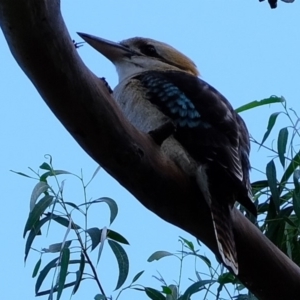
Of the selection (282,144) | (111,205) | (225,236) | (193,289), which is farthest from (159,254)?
(225,236)

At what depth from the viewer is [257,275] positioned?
2178 millimetres

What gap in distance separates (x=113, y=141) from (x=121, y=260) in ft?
1.89

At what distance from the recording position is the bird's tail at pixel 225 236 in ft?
6.74

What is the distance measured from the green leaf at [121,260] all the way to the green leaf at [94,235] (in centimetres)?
6

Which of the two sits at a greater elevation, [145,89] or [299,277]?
[145,89]

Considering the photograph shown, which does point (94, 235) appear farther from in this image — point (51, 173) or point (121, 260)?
point (51, 173)

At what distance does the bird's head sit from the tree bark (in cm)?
90

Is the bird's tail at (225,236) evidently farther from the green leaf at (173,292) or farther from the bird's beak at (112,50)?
the bird's beak at (112,50)

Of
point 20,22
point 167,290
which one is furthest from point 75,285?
point 20,22

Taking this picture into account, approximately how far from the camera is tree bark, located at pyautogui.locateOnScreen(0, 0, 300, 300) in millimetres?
1694

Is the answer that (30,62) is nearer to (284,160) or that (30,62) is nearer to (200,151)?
(200,151)

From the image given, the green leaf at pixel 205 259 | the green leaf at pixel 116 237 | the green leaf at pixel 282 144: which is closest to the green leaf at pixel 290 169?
the green leaf at pixel 282 144

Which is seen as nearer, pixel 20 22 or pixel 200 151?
pixel 20 22

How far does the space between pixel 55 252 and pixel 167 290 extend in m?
0.36
